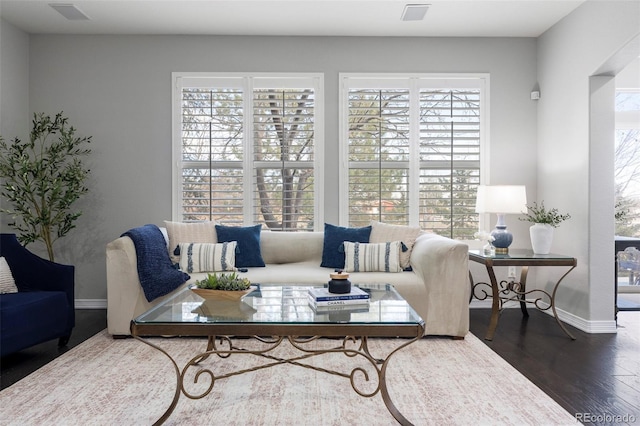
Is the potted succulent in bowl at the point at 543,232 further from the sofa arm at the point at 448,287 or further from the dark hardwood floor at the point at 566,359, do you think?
the sofa arm at the point at 448,287

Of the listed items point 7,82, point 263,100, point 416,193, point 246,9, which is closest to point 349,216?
point 416,193

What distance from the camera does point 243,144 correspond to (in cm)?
460

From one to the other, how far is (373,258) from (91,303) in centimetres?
282

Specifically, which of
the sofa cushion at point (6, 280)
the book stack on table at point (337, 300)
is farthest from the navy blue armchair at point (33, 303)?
the book stack on table at point (337, 300)

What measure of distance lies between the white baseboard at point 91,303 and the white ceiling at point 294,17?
2.59 metres

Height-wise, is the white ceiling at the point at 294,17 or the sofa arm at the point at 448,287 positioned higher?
the white ceiling at the point at 294,17

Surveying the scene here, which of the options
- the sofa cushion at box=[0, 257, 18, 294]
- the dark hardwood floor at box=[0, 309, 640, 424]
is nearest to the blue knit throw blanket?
the dark hardwood floor at box=[0, 309, 640, 424]

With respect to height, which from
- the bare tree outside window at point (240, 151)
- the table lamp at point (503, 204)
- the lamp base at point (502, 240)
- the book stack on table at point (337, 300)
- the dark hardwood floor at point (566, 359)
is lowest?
the dark hardwood floor at point (566, 359)

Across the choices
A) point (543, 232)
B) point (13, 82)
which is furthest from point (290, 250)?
point (13, 82)

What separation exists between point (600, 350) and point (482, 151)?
2.13m

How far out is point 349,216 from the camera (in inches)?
183

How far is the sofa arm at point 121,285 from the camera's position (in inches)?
138

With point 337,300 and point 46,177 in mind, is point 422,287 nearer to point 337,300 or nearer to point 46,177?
point 337,300

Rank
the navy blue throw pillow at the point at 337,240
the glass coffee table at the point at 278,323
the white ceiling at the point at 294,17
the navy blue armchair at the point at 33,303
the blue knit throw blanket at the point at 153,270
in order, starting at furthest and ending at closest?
the navy blue throw pillow at the point at 337,240
the white ceiling at the point at 294,17
the blue knit throw blanket at the point at 153,270
the navy blue armchair at the point at 33,303
the glass coffee table at the point at 278,323
